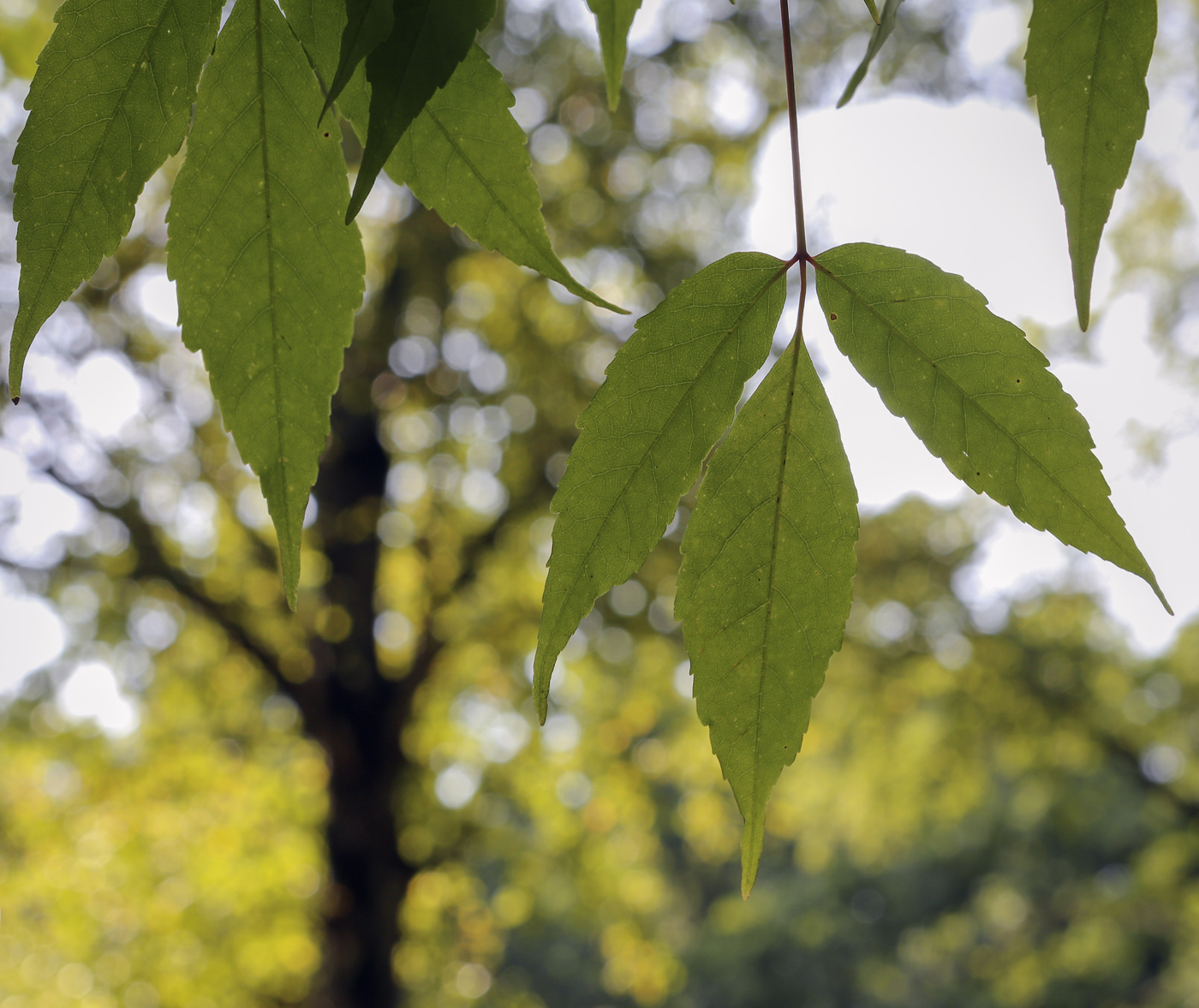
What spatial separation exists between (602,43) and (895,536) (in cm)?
425

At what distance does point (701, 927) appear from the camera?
11.2m

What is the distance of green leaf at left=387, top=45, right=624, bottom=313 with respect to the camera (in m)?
0.28

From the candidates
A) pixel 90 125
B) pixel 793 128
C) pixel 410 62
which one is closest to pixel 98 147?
pixel 90 125

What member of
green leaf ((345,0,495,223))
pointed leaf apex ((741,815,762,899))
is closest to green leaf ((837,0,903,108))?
green leaf ((345,0,495,223))

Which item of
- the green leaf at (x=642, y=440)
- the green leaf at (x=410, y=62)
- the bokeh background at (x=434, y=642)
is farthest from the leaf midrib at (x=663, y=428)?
the bokeh background at (x=434, y=642)

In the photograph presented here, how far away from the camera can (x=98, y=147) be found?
266 millimetres

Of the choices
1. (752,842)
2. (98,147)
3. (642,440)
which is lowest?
(752,842)

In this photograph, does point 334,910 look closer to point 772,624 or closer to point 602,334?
point 602,334

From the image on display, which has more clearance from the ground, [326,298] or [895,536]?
[895,536]

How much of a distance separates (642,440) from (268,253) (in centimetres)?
13

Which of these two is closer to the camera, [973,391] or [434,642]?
[973,391]

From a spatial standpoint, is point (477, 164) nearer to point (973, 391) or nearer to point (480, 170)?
point (480, 170)

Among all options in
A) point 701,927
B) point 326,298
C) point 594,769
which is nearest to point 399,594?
point 594,769

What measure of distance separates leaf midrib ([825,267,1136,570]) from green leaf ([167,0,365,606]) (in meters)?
0.17
